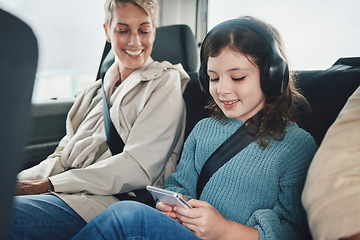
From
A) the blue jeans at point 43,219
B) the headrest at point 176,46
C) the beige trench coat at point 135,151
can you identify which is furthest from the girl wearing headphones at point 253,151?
the headrest at point 176,46

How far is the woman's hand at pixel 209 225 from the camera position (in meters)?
0.93

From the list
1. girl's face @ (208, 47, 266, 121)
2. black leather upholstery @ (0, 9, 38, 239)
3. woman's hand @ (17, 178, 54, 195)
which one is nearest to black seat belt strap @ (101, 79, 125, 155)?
woman's hand @ (17, 178, 54, 195)

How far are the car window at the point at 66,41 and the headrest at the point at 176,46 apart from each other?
1.24 ft

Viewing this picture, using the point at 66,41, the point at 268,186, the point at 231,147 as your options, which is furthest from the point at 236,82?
the point at 66,41

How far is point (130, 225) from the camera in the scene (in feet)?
2.64

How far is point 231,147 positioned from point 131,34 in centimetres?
79

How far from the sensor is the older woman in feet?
3.88

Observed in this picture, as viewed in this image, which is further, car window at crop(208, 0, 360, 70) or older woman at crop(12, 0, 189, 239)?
car window at crop(208, 0, 360, 70)

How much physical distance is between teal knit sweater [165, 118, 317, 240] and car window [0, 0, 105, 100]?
51.1 inches

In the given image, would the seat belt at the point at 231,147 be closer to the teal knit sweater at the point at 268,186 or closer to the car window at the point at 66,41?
the teal knit sweater at the point at 268,186

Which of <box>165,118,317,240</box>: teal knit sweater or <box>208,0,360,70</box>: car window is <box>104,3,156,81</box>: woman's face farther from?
<box>165,118,317,240</box>: teal knit sweater

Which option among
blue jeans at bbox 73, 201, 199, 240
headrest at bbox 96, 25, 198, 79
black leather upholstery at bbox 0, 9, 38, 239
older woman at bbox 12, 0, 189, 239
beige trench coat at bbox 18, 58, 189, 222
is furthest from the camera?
headrest at bbox 96, 25, 198, 79

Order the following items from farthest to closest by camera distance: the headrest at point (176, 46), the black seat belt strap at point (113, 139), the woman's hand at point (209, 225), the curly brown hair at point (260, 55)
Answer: the headrest at point (176, 46), the black seat belt strap at point (113, 139), the curly brown hair at point (260, 55), the woman's hand at point (209, 225)

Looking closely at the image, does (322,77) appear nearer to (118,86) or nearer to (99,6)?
(118,86)
